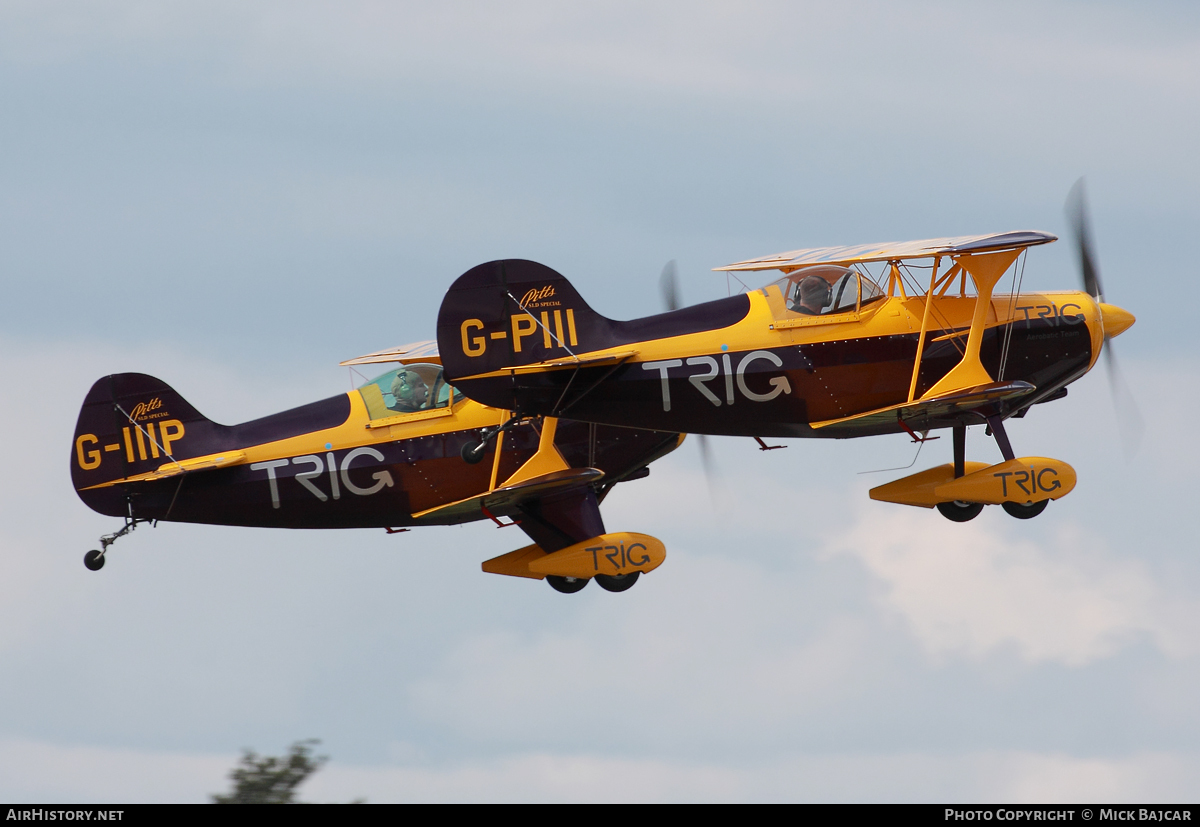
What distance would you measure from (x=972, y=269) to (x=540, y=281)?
603 cm

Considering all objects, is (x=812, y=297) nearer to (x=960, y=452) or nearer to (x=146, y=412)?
(x=960, y=452)

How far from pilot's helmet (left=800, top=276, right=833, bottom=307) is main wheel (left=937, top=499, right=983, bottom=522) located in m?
3.88

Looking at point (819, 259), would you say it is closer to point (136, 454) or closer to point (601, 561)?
point (601, 561)

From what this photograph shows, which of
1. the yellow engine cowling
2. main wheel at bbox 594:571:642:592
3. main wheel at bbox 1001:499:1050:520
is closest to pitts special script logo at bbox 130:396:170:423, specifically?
main wheel at bbox 594:571:642:592

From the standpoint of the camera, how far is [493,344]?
98.4 ft

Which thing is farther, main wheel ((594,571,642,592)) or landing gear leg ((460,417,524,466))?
main wheel ((594,571,642,592))

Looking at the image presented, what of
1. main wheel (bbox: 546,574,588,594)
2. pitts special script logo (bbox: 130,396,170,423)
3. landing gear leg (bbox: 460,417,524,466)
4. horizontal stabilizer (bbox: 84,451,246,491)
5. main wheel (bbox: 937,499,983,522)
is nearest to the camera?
landing gear leg (bbox: 460,417,524,466)

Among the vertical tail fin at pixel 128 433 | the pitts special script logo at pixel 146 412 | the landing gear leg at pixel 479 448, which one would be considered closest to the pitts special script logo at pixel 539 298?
the landing gear leg at pixel 479 448

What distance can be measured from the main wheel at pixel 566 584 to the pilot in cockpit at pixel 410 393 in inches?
137

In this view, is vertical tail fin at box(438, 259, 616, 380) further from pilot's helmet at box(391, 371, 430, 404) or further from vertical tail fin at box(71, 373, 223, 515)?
vertical tail fin at box(71, 373, 223, 515)

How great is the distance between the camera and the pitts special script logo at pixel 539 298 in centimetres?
3034

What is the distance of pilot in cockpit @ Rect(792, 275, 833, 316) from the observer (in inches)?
1187
